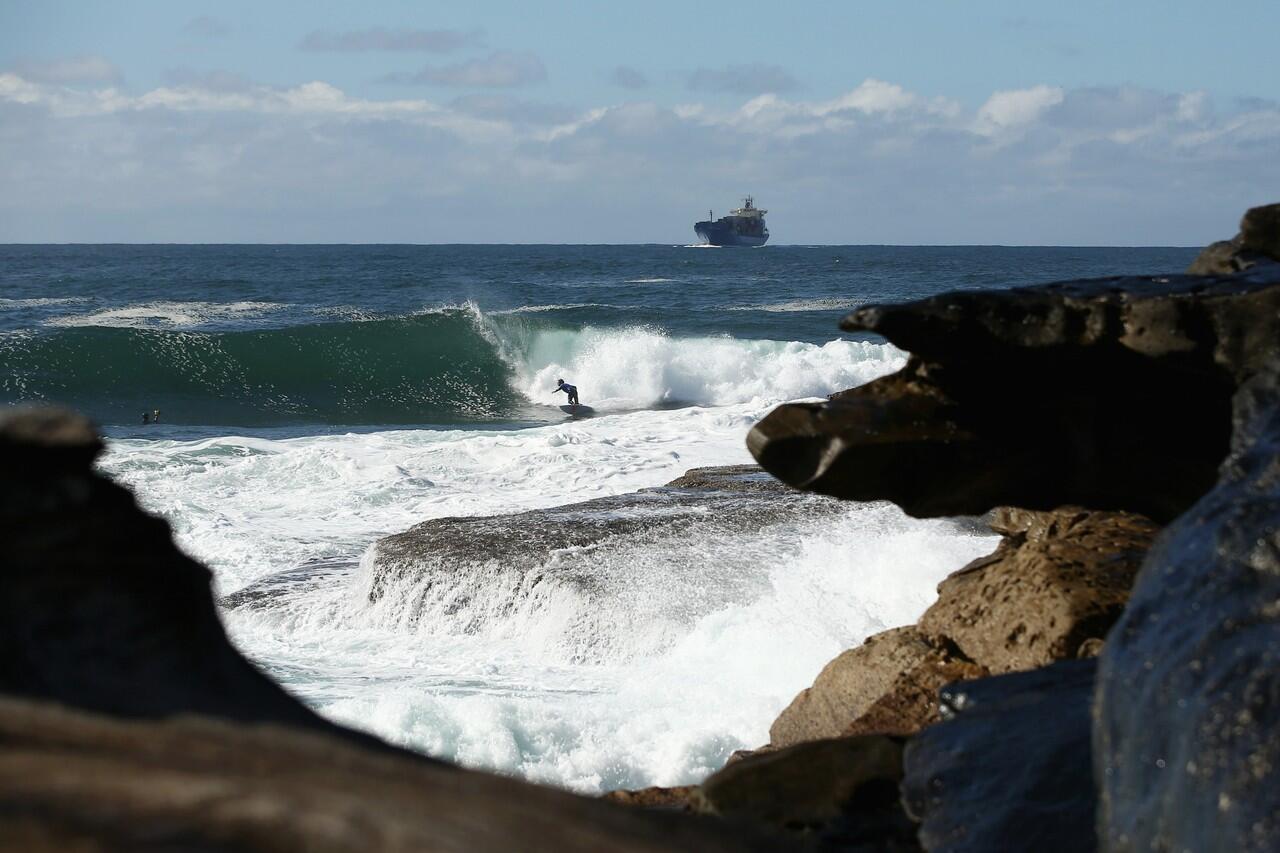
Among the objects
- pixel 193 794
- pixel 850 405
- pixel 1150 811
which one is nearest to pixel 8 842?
pixel 193 794

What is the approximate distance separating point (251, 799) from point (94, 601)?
89cm

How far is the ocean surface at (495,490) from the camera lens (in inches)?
305

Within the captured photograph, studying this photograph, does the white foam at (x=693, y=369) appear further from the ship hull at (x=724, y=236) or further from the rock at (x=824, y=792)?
the ship hull at (x=724, y=236)

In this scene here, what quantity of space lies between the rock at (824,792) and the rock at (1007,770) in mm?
106

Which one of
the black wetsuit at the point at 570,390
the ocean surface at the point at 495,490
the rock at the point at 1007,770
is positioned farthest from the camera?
the black wetsuit at the point at 570,390

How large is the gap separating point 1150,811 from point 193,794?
6.50ft

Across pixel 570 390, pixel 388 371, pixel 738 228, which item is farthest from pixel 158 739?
pixel 738 228

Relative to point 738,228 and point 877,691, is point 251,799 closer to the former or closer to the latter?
point 877,691

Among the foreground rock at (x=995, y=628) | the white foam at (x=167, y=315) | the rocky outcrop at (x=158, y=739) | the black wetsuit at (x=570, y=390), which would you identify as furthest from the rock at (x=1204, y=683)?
the white foam at (x=167, y=315)

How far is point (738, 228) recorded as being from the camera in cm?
9831

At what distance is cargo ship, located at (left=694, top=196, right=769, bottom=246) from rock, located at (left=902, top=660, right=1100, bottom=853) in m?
94.8

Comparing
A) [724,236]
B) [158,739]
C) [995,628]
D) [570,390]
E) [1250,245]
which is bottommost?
[570,390]

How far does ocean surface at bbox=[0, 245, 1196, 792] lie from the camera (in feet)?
25.4

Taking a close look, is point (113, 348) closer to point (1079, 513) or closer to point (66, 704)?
point (1079, 513)
